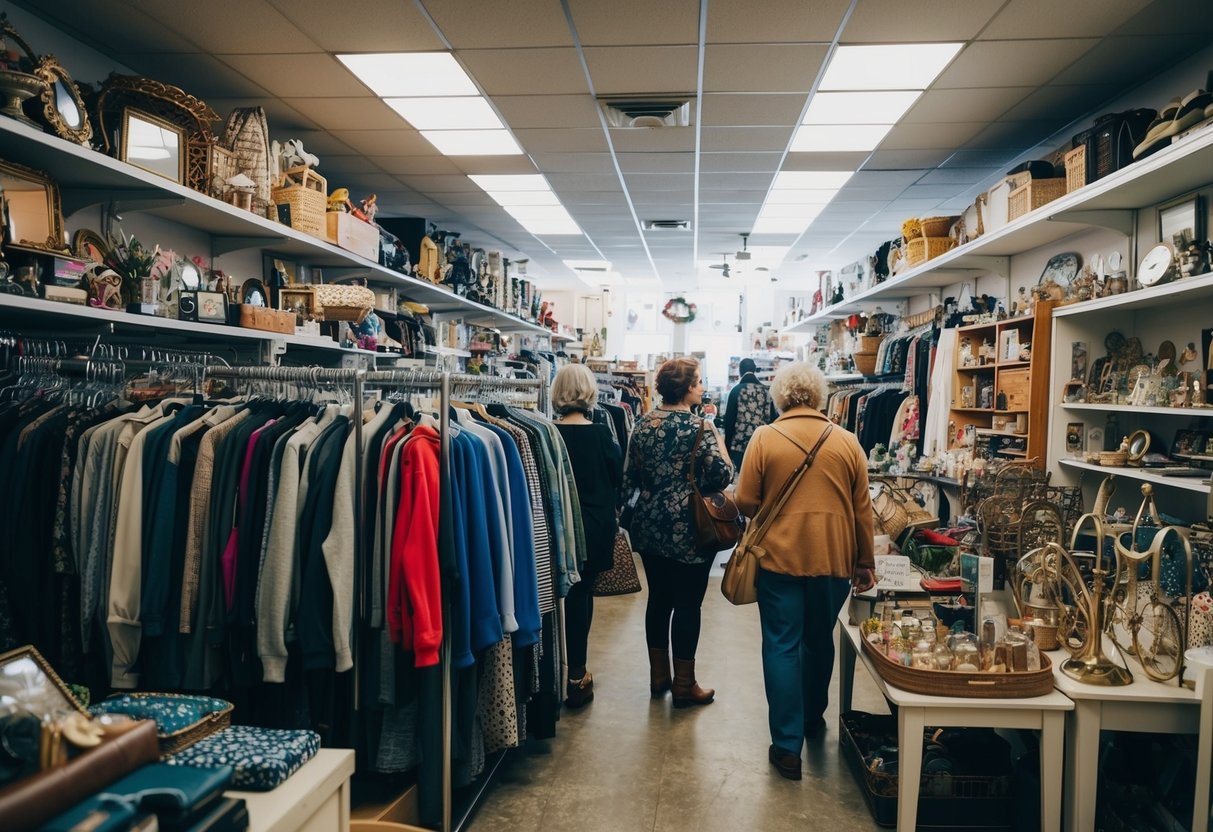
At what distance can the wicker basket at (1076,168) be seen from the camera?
358cm

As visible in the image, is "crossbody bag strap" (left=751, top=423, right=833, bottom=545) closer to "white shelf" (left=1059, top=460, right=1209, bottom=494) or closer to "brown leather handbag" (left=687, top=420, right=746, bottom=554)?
"brown leather handbag" (left=687, top=420, right=746, bottom=554)

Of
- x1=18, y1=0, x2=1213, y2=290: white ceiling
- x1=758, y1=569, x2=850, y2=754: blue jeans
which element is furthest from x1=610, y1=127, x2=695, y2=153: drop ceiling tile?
A: x1=758, y1=569, x2=850, y2=754: blue jeans

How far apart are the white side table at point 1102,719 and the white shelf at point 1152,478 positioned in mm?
930

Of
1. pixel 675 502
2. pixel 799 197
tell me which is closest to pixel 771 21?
pixel 675 502

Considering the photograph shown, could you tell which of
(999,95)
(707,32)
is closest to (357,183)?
(707,32)

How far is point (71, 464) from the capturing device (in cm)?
225

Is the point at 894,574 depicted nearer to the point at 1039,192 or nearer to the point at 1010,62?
the point at 1039,192

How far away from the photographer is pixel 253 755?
51.6 inches

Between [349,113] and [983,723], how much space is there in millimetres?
4651

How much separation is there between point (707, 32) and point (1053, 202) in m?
1.91

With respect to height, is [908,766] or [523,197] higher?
[523,197]

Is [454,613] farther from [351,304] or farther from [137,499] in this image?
[351,304]

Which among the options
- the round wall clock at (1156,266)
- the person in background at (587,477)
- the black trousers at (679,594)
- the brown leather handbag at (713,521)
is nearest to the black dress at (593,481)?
the person in background at (587,477)

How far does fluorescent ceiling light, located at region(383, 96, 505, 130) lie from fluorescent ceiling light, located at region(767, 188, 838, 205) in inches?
114
